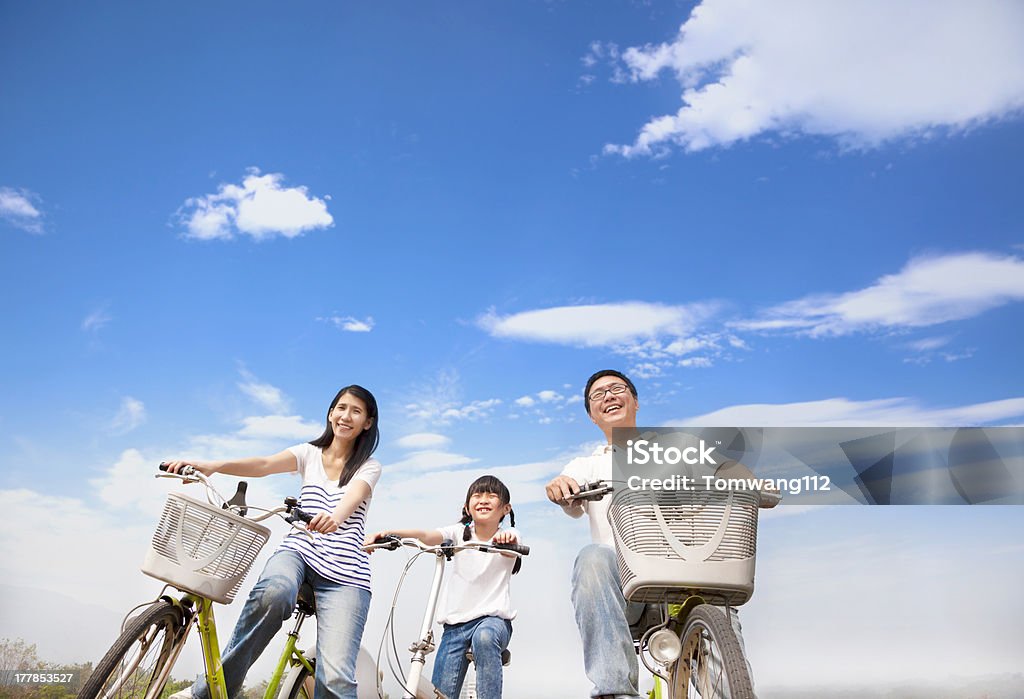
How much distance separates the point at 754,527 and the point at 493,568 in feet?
5.94

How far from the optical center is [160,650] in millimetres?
2879

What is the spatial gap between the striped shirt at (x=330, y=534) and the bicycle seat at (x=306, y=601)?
0.11 m

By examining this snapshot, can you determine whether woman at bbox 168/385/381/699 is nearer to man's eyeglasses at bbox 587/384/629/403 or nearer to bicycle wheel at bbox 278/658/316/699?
bicycle wheel at bbox 278/658/316/699

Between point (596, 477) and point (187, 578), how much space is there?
164 cm

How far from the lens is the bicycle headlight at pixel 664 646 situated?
8.47ft

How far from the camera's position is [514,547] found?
137 inches

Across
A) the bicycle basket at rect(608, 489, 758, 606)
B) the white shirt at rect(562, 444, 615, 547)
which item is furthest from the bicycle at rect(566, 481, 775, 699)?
the white shirt at rect(562, 444, 615, 547)

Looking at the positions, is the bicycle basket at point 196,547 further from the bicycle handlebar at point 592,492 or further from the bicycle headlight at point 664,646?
the bicycle headlight at point 664,646

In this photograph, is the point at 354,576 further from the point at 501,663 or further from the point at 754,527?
the point at 754,527

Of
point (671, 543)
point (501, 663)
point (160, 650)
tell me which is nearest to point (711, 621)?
point (671, 543)

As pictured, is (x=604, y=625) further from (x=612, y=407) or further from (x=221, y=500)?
(x=221, y=500)

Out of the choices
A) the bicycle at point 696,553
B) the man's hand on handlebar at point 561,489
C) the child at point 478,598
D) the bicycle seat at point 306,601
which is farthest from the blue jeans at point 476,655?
the bicycle at point 696,553

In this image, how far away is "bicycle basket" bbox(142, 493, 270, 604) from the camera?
285 centimetres

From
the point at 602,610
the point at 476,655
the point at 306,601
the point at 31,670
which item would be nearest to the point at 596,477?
the point at 602,610
